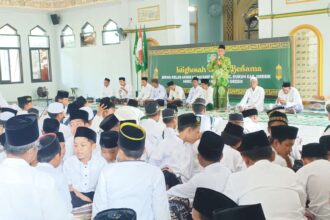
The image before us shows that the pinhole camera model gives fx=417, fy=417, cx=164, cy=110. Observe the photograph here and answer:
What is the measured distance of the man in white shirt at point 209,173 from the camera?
256 centimetres

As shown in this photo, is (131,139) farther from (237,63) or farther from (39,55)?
(39,55)

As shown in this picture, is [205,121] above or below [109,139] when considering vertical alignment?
below

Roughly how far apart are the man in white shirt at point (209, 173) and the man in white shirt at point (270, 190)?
23cm

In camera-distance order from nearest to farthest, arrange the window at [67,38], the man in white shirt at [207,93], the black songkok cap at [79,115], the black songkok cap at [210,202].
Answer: the black songkok cap at [210,202] < the black songkok cap at [79,115] < the man in white shirt at [207,93] < the window at [67,38]

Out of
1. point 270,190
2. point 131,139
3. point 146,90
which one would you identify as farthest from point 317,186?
point 146,90

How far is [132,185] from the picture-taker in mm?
2254

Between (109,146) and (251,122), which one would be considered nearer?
(109,146)

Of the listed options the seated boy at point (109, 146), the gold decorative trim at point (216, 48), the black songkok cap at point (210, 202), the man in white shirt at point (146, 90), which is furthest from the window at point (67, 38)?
the black songkok cap at point (210, 202)

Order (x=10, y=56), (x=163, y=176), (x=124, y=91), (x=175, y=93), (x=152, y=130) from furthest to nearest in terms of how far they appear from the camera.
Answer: (x=10, y=56) < (x=124, y=91) < (x=175, y=93) < (x=152, y=130) < (x=163, y=176)

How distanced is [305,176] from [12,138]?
1708 mm

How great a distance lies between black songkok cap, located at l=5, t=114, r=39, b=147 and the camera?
1966mm

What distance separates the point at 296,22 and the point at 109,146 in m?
7.82

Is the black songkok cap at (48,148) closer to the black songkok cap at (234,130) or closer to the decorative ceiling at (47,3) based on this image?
the black songkok cap at (234,130)

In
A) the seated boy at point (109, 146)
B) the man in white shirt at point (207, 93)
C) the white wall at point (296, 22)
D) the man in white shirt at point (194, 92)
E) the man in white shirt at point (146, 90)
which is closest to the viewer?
the seated boy at point (109, 146)
